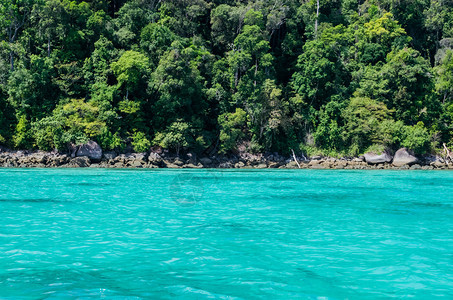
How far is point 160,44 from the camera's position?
37062 millimetres

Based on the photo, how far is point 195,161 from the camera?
112ft

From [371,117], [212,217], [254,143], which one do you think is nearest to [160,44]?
[254,143]

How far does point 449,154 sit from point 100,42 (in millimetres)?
35808

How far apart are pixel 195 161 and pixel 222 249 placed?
27662 millimetres

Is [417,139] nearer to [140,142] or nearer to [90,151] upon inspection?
[140,142]

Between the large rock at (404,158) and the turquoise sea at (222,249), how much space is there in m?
24.5

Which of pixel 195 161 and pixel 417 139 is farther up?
pixel 417 139

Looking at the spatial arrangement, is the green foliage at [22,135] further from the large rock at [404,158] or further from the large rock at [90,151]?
the large rock at [404,158]

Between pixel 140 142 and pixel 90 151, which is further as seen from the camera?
pixel 140 142

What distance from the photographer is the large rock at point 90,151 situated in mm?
31562

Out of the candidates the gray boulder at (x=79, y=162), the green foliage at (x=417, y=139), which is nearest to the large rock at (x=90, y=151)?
the gray boulder at (x=79, y=162)

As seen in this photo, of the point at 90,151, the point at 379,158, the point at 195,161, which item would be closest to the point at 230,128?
the point at 195,161

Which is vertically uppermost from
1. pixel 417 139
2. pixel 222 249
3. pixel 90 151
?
pixel 417 139

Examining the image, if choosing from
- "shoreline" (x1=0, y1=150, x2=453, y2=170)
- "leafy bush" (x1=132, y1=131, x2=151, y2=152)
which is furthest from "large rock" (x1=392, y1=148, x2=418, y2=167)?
"leafy bush" (x1=132, y1=131, x2=151, y2=152)
